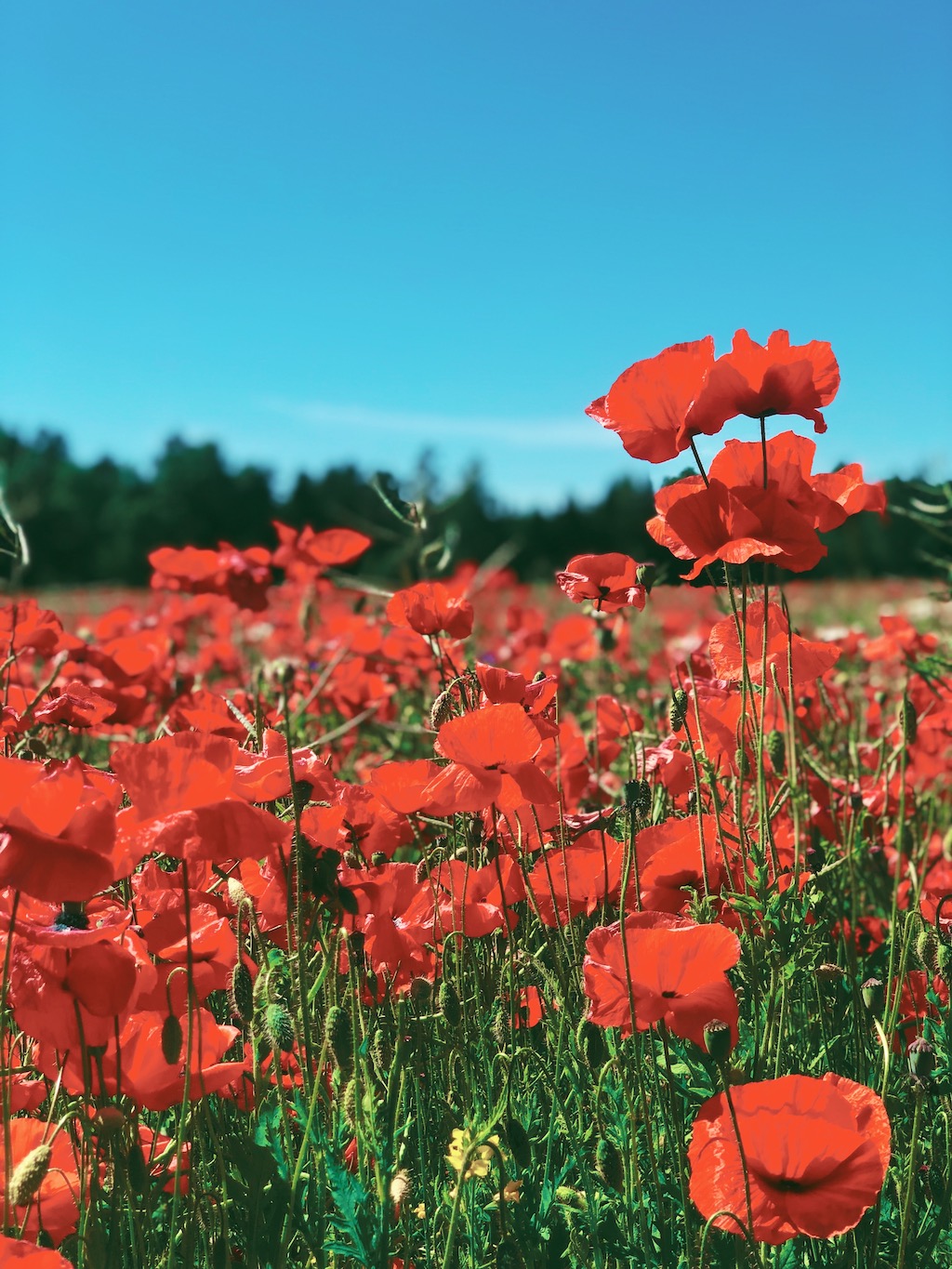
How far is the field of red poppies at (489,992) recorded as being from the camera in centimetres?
108

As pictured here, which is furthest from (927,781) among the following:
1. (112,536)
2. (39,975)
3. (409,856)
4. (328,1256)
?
(112,536)

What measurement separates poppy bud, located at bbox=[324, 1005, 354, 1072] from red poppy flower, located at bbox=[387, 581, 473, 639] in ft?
2.42

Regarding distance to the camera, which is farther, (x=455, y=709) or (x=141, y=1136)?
(x=455, y=709)

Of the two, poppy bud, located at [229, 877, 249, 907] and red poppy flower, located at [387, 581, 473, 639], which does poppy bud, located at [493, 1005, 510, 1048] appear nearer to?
poppy bud, located at [229, 877, 249, 907]

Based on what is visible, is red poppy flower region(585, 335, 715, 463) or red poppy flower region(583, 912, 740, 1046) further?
red poppy flower region(585, 335, 715, 463)

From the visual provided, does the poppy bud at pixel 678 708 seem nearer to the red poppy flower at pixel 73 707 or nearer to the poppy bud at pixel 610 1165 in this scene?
the poppy bud at pixel 610 1165

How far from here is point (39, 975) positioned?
1137mm

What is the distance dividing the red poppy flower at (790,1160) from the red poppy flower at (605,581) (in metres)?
0.73

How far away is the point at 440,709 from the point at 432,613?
39cm

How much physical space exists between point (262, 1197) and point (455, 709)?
0.80 m

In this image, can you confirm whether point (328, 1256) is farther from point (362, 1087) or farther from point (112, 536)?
point (112, 536)

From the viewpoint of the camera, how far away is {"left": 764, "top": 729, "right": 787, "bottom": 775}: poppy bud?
1762 millimetres

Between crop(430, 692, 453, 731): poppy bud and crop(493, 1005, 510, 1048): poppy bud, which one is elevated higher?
crop(430, 692, 453, 731): poppy bud

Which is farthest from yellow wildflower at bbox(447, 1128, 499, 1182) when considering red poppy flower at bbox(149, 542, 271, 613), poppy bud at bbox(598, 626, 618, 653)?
red poppy flower at bbox(149, 542, 271, 613)
